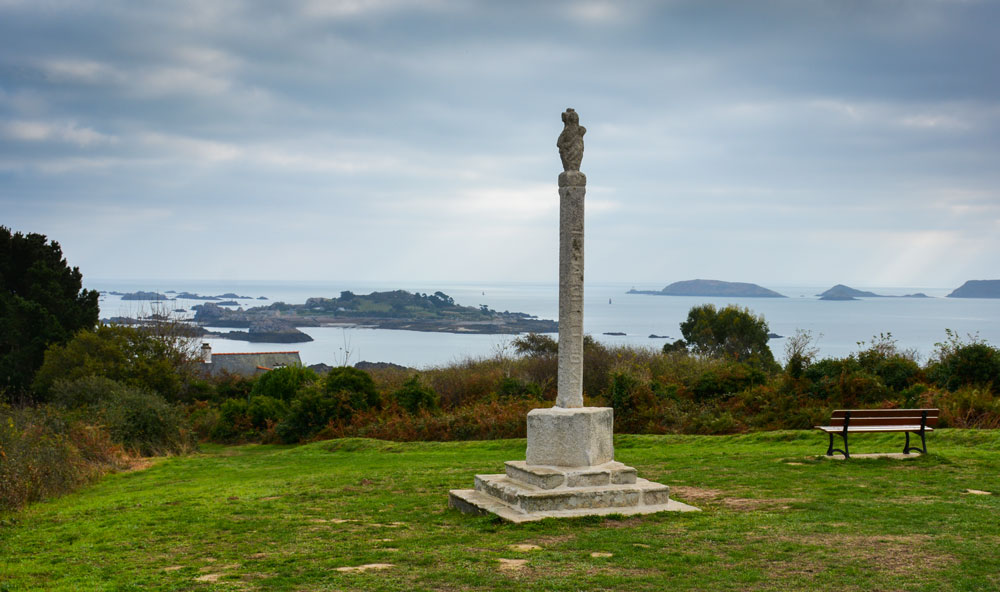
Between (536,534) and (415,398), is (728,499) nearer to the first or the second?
(536,534)

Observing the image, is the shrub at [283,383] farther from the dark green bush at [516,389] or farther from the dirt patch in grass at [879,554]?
the dirt patch in grass at [879,554]

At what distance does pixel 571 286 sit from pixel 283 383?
20.3 meters

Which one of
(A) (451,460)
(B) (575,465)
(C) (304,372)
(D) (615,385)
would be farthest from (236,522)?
(C) (304,372)

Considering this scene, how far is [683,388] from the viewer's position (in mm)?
20516

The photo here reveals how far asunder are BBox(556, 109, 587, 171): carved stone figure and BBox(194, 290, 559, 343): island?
172 ft

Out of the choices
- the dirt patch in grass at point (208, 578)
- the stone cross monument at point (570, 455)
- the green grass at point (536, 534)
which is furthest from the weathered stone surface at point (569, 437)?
the dirt patch in grass at point (208, 578)

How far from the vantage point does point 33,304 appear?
3428cm

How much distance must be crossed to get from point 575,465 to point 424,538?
2.02 meters

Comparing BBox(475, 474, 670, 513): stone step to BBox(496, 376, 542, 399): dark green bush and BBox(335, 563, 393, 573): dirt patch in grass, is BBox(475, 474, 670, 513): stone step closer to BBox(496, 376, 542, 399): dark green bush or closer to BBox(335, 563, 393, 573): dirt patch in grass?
BBox(335, 563, 393, 573): dirt patch in grass

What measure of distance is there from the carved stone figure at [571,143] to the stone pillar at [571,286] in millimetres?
133

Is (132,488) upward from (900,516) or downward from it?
downward

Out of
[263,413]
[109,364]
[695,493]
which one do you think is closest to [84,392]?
[263,413]

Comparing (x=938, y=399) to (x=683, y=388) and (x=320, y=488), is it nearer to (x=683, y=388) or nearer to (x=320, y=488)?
(x=683, y=388)

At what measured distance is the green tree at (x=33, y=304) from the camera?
112ft
